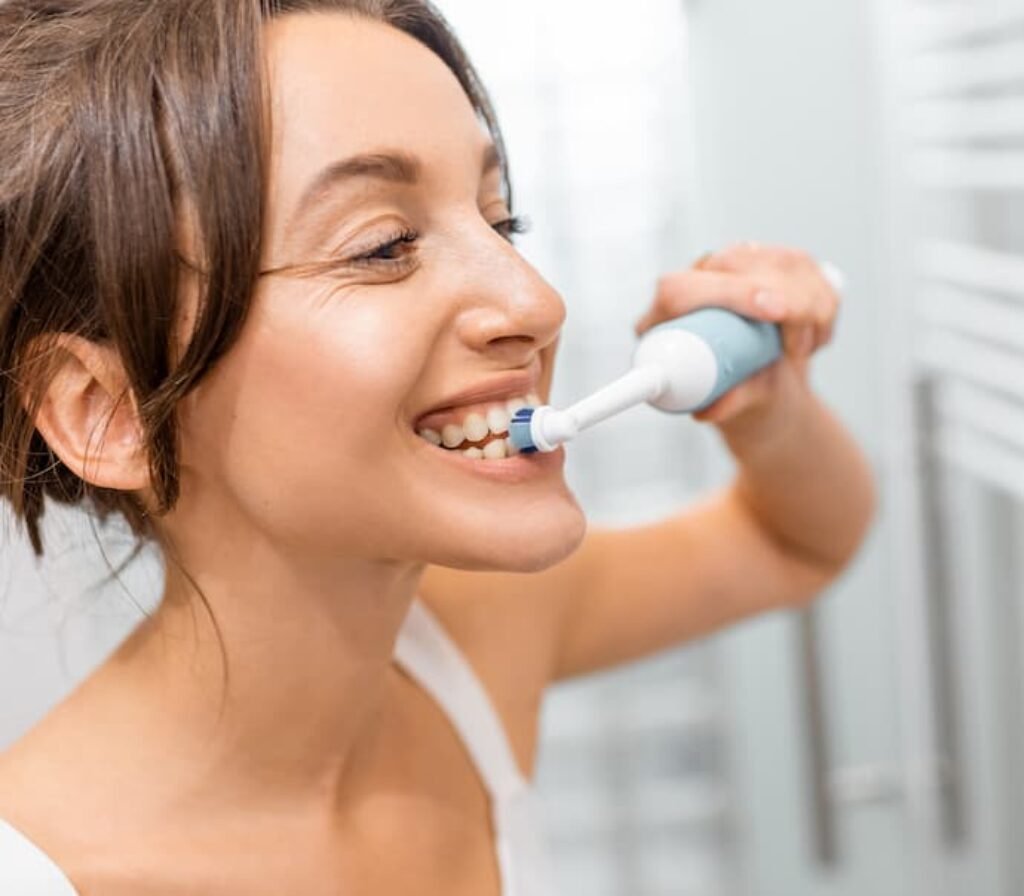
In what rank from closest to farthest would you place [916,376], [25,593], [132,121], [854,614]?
[132,121]
[25,593]
[916,376]
[854,614]

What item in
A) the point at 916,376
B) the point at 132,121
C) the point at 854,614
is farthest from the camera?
the point at 854,614

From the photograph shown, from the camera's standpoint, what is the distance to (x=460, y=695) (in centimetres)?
104

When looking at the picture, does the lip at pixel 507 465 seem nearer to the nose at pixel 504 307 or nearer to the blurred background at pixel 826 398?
the nose at pixel 504 307

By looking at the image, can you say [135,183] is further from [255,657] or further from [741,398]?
[741,398]

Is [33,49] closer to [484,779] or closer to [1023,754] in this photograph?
[484,779]

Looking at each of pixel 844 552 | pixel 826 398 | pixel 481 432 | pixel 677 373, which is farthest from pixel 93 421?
pixel 826 398

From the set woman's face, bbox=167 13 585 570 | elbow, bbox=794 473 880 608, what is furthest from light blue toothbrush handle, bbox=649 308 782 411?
elbow, bbox=794 473 880 608

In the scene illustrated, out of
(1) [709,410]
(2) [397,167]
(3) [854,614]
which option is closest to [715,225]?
(3) [854,614]

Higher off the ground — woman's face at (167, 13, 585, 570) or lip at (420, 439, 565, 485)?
woman's face at (167, 13, 585, 570)

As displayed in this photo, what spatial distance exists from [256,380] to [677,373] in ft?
0.78

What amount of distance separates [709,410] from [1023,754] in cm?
80

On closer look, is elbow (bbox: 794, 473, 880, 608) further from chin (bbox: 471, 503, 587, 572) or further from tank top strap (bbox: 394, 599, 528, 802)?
chin (bbox: 471, 503, 587, 572)

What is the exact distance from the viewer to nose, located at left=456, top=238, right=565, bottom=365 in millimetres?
755

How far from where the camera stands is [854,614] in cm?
160
